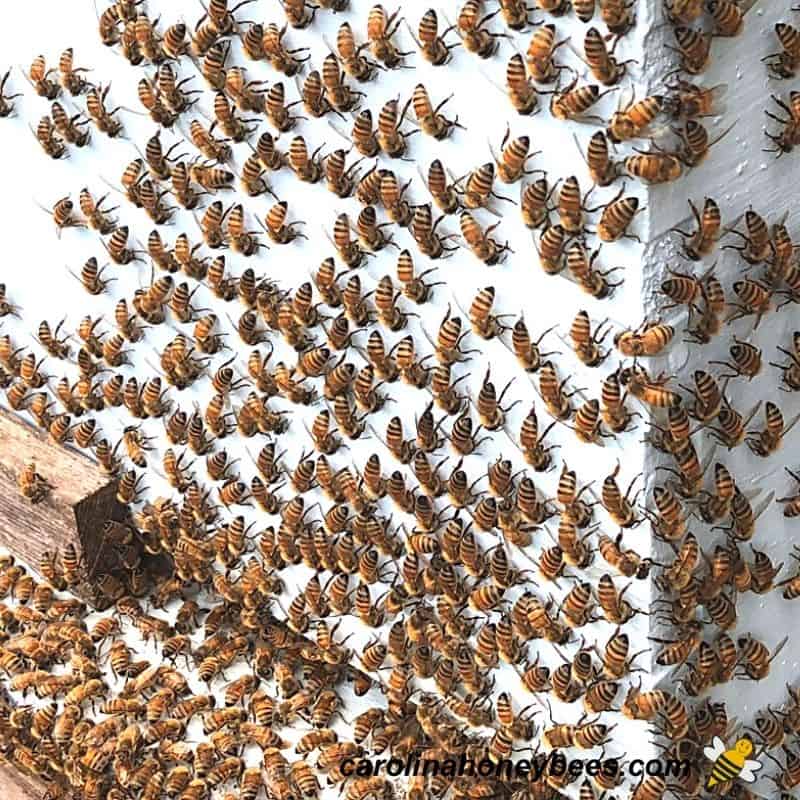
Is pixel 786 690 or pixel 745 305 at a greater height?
pixel 745 305

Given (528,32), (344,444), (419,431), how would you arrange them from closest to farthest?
1. (528,32)
2. (419,431)
3. (344,444)

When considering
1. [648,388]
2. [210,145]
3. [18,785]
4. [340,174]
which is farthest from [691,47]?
[18,785]

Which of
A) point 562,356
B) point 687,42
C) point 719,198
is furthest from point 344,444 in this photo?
point 687,42

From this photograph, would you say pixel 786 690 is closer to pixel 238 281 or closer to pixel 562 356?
pixel 562 356

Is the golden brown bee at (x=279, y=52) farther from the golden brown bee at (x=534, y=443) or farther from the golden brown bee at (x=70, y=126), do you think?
the golden brown bee at (x=534, y=443)

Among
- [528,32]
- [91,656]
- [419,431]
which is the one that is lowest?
[91,656]

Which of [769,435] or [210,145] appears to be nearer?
[769,435]

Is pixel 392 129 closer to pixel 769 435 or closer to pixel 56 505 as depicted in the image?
pixel 769 435
